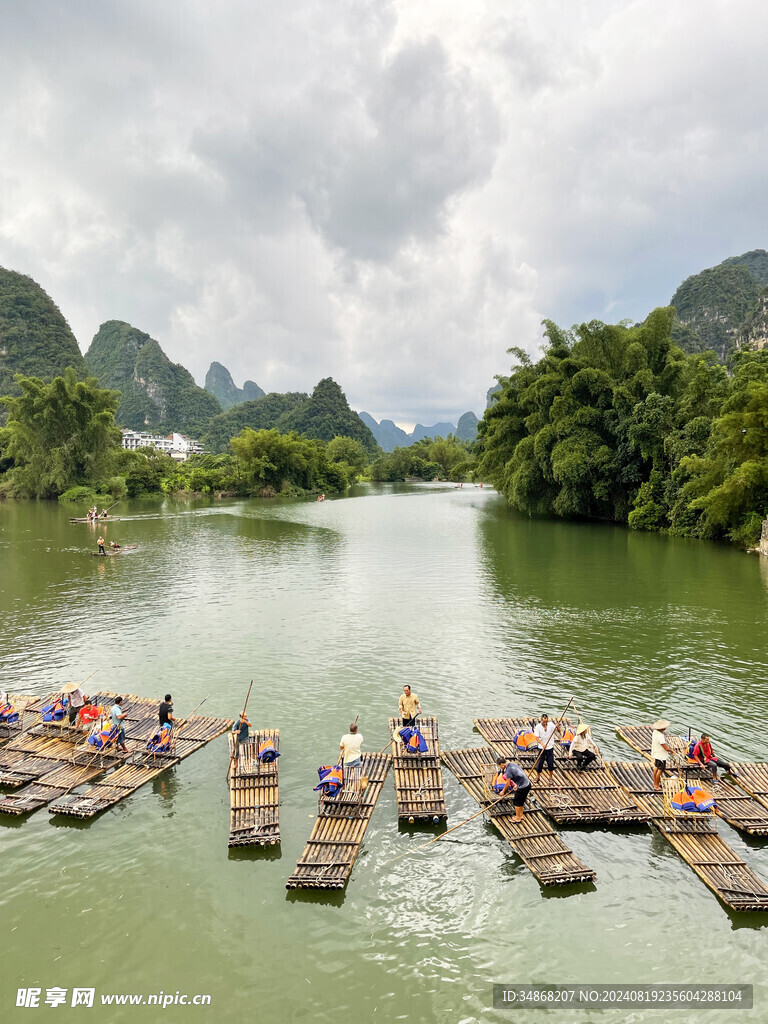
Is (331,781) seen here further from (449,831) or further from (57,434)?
(57,434)

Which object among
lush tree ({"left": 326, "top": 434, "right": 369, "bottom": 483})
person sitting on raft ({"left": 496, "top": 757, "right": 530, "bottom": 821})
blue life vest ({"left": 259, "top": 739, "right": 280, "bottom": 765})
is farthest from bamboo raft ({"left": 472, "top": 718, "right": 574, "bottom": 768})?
lush tree ({"left": 326, "top": 434, "right": 369, "bottom": 483})

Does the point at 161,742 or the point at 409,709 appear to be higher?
the point at 409,709

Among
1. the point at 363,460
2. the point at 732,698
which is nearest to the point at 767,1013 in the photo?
the point at 732,698

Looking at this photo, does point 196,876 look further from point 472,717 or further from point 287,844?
point 472,717

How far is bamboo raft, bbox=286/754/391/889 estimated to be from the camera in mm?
9289

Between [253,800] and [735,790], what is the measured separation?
10.1 metres

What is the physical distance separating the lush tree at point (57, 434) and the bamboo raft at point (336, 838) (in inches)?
3313

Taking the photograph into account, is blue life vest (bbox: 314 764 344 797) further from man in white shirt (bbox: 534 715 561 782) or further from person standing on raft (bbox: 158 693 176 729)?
person standing on raft (bbox: 158 693 176 729)

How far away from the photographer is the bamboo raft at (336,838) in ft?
30.5

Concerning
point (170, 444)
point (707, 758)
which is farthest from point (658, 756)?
point (170, 444)

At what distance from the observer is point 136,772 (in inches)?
501

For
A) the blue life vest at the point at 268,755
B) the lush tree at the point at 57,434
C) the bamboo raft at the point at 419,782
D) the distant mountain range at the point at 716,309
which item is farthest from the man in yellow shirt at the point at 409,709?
the distant mountain range at the point at 716,309

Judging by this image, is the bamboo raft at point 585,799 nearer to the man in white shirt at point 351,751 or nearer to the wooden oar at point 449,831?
the wooden oar at point 449,831

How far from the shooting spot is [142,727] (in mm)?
14727
